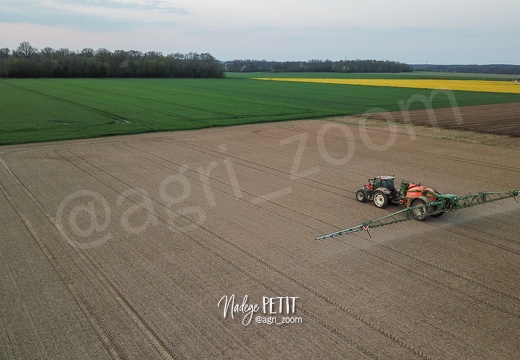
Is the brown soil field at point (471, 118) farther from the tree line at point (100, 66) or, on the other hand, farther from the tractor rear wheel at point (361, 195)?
the tree line at point (100, 66)

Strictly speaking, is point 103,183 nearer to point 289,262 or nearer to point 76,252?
point 76,252

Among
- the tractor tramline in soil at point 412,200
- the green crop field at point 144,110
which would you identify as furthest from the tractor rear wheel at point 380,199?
the green crop field at point 144,110

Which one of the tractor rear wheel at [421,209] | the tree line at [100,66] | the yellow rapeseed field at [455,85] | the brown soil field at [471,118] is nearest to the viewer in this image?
the tractor rear wheel at [421,209]

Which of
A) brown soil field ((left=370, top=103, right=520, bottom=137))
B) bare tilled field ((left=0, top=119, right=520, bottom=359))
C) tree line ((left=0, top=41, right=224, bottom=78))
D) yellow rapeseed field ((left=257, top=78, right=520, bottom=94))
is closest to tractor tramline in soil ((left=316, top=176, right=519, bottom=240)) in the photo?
bare tilled field ((left=0, top=119, right=520, bottom=359))

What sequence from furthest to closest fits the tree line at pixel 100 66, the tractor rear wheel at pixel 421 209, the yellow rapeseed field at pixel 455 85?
the tree line at pixel 100 66 < the yellow rapeseed field at pixel 455 85 < the tractor rear wheel at pixel 421 209

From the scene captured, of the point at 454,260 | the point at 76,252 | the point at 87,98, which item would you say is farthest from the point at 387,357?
the point at 87,98

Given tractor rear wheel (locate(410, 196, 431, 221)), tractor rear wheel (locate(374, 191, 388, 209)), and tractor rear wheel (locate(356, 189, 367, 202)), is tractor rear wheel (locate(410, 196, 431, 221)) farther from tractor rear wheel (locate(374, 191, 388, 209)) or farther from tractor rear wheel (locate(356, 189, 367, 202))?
tractor rear wheel (locate(356, 189, 367, 202))

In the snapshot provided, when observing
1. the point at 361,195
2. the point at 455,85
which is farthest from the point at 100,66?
the point at 361,195
